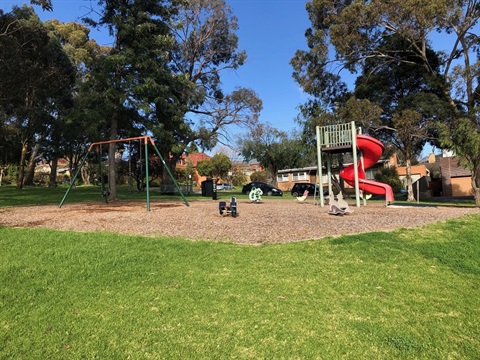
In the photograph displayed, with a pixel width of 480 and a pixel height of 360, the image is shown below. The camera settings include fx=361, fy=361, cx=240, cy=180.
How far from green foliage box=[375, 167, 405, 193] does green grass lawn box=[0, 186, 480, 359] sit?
1278 inches

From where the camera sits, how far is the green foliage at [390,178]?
1476 inches

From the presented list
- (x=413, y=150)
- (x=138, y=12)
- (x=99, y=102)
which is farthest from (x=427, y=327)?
(x=413, y=150)

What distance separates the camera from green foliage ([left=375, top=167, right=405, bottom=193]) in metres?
37.5

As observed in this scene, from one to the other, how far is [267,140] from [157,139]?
28.5 m

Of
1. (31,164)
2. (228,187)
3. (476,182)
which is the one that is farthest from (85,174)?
(476,182)

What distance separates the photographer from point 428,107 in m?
21.8

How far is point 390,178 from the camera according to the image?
3759cm

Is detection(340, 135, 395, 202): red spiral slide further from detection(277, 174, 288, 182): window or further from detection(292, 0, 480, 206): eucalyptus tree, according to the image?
detection(277, 174, 288, 182): window

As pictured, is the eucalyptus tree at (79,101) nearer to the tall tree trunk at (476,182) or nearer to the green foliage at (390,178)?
the tall tree trunk at (476,182)

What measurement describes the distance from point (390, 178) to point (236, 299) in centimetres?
3677

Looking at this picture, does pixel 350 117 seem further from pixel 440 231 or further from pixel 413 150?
pixel 440 231

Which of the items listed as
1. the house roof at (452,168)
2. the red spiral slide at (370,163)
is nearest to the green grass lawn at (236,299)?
the red spiral slide at (370,163)

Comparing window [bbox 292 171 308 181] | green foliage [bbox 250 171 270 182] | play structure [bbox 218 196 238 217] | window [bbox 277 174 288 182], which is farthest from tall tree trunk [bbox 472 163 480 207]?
green foliage [bbox 250 171 270 182]

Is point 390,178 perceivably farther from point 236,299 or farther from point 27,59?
point 236,299
